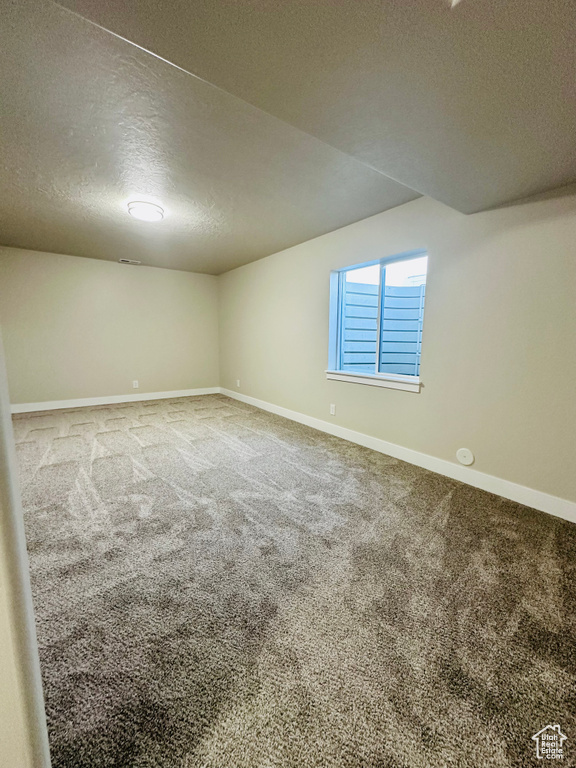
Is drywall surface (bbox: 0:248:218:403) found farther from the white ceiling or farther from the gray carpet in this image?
the gray carpet

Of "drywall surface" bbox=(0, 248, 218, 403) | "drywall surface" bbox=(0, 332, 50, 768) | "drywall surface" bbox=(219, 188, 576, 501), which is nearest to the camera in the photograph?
"drywall surface" bbox=(0, 332, 50, 768)

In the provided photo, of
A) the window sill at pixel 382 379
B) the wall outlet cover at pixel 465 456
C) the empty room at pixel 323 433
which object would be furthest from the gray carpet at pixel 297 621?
the window sill at pixel 382 379

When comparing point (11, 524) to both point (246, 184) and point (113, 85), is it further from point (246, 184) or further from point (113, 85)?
point (246, 184)

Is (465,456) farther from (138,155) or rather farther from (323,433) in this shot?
(138,155)

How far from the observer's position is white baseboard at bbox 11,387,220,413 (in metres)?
4.61

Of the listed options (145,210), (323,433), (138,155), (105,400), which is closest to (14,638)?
(138,155)

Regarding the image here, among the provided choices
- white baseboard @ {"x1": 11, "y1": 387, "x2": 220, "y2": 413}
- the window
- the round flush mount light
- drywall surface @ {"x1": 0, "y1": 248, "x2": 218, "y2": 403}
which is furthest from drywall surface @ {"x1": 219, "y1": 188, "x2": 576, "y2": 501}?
white baseboard @ {"x1": 11, "y1": 387, "x2": 220, "y2": 413}

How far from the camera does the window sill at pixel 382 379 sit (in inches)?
113

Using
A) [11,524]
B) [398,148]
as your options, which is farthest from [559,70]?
[11,524]

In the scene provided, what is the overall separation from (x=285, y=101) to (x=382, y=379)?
2.37 meters

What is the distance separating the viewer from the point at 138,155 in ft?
6.79

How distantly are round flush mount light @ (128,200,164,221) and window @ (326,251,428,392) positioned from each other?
195cm

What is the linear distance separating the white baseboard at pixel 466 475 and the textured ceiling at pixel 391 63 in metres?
2.08

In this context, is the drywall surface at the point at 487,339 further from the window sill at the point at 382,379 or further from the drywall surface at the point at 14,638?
the drywall surface at the point at 14,638
